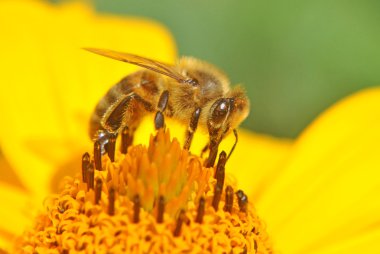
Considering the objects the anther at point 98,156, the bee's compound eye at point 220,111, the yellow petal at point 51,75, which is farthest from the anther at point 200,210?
the yellow petal at point 51,75

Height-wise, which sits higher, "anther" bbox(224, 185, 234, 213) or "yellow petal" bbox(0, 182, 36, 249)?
"anther" bbox(224, 185, 234, 213)

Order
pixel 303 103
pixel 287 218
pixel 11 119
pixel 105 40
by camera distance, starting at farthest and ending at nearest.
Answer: pixel 303 103
pixel 105 40
pixel 11 119
pixel 287 218

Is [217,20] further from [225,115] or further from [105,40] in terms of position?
[225,115]

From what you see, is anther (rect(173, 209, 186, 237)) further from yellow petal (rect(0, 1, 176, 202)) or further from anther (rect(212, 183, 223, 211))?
yellow petal (rect(0, 1, 176, 202))

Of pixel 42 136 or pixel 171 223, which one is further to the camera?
pixel 42 136

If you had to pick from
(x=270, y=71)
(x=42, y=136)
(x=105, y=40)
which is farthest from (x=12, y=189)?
(x=270, y=71)

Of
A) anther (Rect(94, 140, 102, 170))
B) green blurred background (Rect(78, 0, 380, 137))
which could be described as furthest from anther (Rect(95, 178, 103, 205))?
green blurred background (Rect(78, 0, 380, 137))

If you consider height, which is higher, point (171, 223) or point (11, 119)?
point (171, 223)

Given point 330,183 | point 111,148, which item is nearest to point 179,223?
point 111,148
